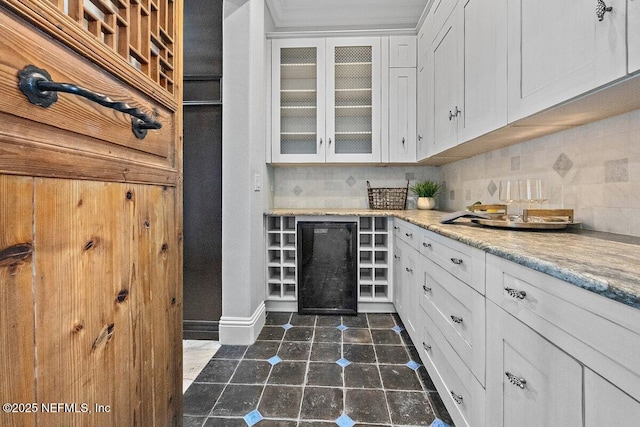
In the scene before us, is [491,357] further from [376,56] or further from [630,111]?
[376,56]

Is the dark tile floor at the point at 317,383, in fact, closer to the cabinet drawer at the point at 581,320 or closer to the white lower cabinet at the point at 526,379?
the white lower cabinet at the point at 526,379

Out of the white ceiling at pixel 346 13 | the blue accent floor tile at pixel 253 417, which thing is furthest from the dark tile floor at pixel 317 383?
the white ceiling at pixel 346 13

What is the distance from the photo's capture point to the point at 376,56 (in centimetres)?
280

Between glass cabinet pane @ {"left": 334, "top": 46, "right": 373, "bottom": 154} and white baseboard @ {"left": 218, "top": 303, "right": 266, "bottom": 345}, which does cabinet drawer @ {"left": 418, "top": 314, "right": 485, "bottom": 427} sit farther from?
glass cabinet pane @ {"left": 334, "top": 46, "right": 373, "bottom": 154}

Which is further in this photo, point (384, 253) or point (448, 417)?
point (384, 253)

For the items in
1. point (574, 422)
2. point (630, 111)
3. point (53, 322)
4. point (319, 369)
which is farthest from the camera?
point (319, 369)

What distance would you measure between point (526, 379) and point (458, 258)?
1.62 ft

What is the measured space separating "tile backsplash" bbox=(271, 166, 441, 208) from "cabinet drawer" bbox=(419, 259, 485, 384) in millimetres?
1616

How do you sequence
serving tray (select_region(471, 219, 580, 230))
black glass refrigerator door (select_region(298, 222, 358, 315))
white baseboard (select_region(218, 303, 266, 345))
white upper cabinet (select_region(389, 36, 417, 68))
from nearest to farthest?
serving tray (select_region(471, 219, 580, 230)) → white baseboard (select_region(218, 303, 266, 345)) → black glass refrigerator door (select_region(298, 222, 358, 315)) → white upper cabinet (select_region(389, 36, 417, 68))

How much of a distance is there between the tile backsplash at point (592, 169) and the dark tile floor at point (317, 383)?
3.76ft

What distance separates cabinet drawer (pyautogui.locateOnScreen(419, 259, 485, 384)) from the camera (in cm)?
104

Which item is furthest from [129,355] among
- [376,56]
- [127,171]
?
[376,56]

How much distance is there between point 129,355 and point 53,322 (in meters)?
0.26

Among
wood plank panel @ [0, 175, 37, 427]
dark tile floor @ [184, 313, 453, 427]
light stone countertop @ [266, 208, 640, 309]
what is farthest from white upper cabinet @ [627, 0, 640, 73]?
dark tile floor @ [184, 313, 453, 427]
